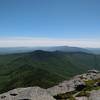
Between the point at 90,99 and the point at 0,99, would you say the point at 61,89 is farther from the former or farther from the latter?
the point at 0,99

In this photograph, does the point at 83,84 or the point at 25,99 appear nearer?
the point at 25,99

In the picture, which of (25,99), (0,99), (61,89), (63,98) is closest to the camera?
(25,99)

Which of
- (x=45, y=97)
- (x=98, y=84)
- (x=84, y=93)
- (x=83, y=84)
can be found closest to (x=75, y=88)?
(x=83, y=84)

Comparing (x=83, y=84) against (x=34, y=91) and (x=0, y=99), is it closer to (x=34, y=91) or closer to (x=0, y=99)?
(x=34, y=91)

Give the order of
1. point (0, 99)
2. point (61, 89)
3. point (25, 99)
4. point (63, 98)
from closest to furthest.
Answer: point (25, 99) < point (0, 99) < point (63, 98) < point (61, 89)

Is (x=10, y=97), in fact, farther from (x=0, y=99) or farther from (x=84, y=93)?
(x=84, y=93)

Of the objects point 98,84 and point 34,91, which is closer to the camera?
point 34,91

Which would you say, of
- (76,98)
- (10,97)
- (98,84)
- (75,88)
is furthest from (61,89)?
(10,97)

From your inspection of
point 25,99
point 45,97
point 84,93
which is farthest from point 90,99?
point 25,99
